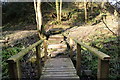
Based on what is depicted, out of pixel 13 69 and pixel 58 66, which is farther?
pixel 58 66

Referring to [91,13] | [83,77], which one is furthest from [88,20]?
[83,77]

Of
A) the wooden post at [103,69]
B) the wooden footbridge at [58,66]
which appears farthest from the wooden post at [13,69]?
the wooden post at [103,69]

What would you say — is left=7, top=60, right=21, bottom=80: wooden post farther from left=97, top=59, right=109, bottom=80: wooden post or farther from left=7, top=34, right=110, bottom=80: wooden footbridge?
left=97, top=59, right=109, bottom=80: wooden post

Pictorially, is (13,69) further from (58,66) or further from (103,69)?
(58,66)

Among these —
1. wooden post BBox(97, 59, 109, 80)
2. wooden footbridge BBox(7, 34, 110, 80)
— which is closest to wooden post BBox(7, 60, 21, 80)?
wooden footbridge BBox(7, 34, 110, 80)

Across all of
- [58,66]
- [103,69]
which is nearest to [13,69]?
[103,69]

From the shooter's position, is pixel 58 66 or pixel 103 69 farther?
pixel 58 66

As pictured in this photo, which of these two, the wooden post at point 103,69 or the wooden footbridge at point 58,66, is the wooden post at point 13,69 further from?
the wooden post at point 103,69

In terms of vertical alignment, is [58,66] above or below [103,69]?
below

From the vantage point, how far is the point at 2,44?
7.85 m

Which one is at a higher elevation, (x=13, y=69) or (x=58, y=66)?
(x=13, y=69)

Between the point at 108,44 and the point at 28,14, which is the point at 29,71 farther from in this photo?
the point at 28,14

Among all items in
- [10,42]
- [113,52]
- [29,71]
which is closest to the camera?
[29,71]

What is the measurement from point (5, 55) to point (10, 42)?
1901 millimetres
